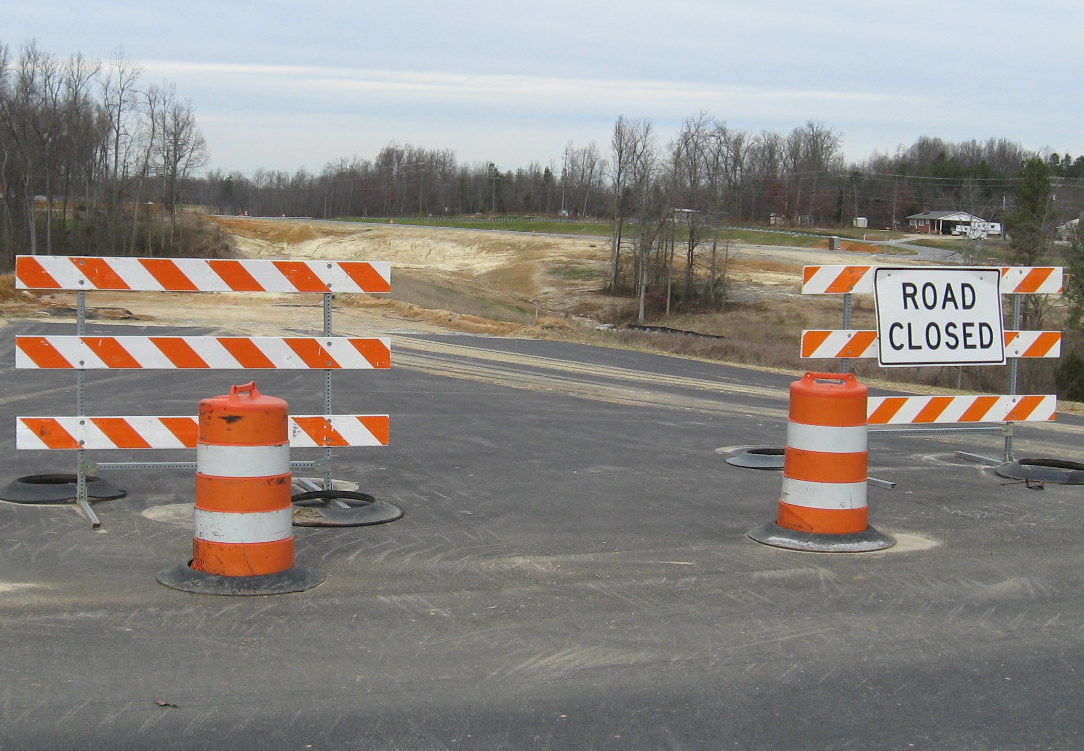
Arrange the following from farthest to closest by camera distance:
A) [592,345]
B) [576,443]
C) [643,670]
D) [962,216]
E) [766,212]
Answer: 1. [766,212]
2. [962,216]
3. [592,345]
4. [576,443]
5. [643,670]

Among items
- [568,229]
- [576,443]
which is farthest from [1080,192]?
[576,443]

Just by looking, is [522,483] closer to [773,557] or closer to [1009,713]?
[773,557]

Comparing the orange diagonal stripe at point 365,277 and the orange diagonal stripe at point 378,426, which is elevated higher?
the orange diagonal stripe at point 365,277

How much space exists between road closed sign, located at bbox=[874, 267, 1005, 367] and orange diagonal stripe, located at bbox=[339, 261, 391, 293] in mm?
4114

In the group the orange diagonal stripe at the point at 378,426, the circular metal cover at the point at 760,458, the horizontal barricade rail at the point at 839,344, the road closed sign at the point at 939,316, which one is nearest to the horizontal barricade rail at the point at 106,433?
the orange diagonal stripe at the point at 378,426

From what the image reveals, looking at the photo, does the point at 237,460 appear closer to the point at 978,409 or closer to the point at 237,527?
the point at 237,527

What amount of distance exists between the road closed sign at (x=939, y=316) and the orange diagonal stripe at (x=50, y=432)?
21.0ft

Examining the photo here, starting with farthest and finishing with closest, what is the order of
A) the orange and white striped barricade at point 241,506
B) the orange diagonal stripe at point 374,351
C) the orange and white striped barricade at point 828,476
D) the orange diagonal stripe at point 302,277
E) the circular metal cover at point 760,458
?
the circular metal cover at point 760,458 → the orange diagonal stripe at point 374,351 → the orange diagonal stripe at point 302,277 → the orange and white striped barricade at point 828,476 → the orange and white striped barricade at point 241,506

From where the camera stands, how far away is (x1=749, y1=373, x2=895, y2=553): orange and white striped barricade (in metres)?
7.25

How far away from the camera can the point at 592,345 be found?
2870 cm

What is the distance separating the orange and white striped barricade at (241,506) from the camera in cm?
599

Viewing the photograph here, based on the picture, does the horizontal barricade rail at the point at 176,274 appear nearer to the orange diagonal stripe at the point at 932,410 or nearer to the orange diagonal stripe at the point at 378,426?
the orange diagonal stripe at the point at 378,426

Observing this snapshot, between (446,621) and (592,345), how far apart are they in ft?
76.6

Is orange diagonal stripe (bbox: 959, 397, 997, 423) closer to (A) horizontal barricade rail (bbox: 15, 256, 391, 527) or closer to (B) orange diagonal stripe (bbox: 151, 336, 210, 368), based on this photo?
(A) horizontal barricade rail (bbox: 15, 256, 391, 527)
